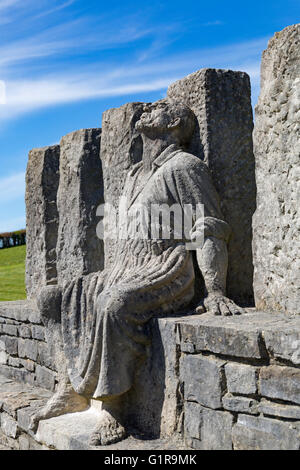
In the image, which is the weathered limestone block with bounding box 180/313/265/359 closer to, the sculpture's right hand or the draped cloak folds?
the draped cloak folds

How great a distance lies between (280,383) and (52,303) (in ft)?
7.18

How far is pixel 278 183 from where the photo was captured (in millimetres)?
3463

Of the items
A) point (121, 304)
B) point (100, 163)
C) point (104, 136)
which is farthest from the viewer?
point (100, 163)

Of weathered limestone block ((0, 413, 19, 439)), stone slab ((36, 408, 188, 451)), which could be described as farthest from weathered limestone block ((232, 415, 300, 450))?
weathered limestone block ((0, 413, 19, 439))

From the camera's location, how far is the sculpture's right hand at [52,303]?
4508 mm

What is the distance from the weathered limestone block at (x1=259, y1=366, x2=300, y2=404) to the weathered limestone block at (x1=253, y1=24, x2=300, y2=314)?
0.52m

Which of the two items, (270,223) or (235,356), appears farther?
(270,223)

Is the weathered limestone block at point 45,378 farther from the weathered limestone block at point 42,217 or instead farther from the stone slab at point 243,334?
the stone slab at point 243,334

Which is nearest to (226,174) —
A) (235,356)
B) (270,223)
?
(270,223)

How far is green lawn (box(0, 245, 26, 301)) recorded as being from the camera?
12026 mm

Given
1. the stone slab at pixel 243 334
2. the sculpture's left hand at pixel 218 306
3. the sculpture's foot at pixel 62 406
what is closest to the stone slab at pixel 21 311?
the sculpture's foot at pixel 62 406
